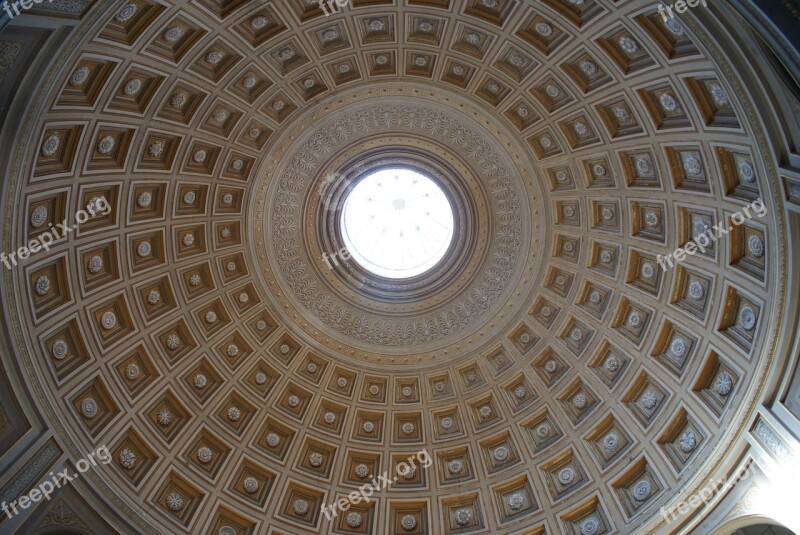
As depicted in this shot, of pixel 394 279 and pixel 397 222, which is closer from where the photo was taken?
pixel 394 279

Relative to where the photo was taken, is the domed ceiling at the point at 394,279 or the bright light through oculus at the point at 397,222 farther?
the bright light through oculus at the point at 397,222

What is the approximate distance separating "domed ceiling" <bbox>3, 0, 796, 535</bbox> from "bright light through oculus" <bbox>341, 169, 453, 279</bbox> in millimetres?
2163

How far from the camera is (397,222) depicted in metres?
32.1

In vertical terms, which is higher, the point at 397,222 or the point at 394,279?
the point at 397,222

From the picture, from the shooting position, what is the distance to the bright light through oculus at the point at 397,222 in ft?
97.4

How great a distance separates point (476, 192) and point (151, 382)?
14.8 meters

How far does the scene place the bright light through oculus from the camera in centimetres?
2969

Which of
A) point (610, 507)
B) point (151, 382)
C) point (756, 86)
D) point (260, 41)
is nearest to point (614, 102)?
point (756, 86)

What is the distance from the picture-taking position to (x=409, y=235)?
31594 mm

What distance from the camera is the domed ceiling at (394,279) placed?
18344 millimetres

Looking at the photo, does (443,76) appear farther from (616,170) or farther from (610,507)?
(610,507)

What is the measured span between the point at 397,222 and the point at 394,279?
17.5 ft

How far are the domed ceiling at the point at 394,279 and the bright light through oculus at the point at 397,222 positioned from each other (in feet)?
7.10

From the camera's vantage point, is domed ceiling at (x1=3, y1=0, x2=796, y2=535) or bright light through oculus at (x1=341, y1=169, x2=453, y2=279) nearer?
domed ceiling at (x1=3, y1=0, x2=796, y2=535)
